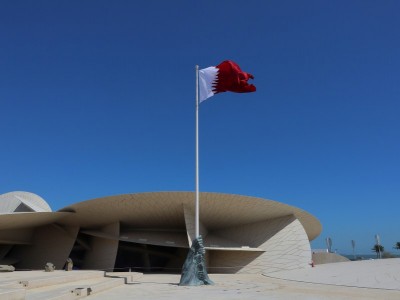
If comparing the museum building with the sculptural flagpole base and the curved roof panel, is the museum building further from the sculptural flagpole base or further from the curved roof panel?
the sculptural flagpole base

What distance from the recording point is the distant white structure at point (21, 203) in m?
36.0

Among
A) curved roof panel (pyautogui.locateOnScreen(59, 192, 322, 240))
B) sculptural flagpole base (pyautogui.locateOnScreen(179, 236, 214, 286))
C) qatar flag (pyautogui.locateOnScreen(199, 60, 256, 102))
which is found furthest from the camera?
curved roof panel (pyautogui.locateOnScreen(59, 192, 322, 240))

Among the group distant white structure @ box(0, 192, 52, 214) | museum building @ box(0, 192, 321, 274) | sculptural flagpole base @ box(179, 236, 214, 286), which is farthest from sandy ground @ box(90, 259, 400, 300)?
distant white structure @ box(0, 192, 52, 214)

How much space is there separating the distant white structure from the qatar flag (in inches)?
1050

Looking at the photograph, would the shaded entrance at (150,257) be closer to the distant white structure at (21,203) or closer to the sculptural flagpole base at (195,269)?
the distant white structure at (21,203)

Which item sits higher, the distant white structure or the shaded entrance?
the distant white structure

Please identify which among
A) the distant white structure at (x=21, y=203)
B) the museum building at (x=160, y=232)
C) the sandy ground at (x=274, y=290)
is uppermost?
the distant white structure at (x=21, y=203)

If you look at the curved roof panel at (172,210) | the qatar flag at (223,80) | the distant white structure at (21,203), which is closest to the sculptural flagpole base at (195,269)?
the qatar flag at (223,80)

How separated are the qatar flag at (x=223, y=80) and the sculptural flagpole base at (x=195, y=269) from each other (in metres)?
6.64

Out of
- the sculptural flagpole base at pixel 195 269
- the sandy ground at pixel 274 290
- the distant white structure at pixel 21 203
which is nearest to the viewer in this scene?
the sandy ground at pixel 274 290

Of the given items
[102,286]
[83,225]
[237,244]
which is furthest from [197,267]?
[83,225]

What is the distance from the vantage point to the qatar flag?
51.5ft

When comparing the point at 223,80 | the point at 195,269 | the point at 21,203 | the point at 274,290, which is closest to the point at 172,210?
the point at 195,269

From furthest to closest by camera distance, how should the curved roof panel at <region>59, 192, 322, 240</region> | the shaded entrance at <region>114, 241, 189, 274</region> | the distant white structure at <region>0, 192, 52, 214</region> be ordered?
the distant white structure at <region>0, 192, 52, 214</region>, the shaded entrance at <region>114, 241, 189, 274</region>, the curved roof panel at <region>59, 192, 322, 240</region>
